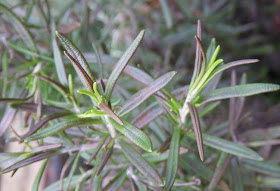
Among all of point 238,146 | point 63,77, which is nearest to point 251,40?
point 238,146

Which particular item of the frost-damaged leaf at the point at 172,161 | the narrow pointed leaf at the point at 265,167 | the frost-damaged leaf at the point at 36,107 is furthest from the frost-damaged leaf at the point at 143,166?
the narrow pointed leaf at the point at 265,167

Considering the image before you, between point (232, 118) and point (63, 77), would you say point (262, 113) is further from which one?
point (63, 77)

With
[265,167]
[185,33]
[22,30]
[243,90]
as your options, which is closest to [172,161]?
[243,90]

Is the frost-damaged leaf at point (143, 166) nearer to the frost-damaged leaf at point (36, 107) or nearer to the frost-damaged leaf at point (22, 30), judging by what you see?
the frost-damaged leaf at point (36, 107)

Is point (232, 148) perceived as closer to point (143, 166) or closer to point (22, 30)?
point (143, 166)

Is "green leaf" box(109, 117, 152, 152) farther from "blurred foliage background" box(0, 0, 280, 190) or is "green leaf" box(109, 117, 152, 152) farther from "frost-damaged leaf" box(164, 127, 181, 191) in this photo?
"blurred foliage background" box(0, 0, 280, 190)

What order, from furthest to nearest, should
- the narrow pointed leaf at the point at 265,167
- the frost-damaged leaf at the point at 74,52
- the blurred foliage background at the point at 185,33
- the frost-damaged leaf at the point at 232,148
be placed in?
1. the blurred foliage background at the point at 185,33
2. the narrow pointed leaf at the point at 265,167
3. the frost-damaged leaf at the point at 232,148
4. the frost-damaged leaf at the point at 74,52
